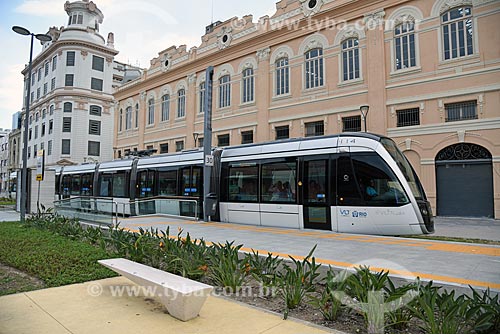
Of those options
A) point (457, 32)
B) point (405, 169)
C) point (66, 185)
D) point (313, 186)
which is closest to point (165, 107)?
point (66, 185)

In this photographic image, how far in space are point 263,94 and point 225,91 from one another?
451 centimetres

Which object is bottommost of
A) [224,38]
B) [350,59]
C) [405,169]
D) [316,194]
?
[316,194]

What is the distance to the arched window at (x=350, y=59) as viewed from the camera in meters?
20.7

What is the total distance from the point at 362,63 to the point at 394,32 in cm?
226

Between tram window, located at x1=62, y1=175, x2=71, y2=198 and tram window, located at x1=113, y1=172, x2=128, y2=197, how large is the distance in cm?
721

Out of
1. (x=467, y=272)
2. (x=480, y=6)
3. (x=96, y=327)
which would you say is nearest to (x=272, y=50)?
(x=480, y=6)

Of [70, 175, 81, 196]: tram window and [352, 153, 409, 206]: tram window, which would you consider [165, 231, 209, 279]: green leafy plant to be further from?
[70, 175, 81, 196]: tram window

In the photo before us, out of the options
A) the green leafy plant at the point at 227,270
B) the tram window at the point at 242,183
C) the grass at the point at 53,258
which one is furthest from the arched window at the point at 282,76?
the green leafy plant at the point at 227,270

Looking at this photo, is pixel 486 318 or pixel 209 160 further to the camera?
pixel 209 160

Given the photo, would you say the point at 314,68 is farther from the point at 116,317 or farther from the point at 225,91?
the point at 116,317

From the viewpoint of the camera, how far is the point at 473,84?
16.7 m

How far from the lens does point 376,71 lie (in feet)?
64.2

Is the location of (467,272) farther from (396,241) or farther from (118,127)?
(118,127)

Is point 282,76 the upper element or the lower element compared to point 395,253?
upper
